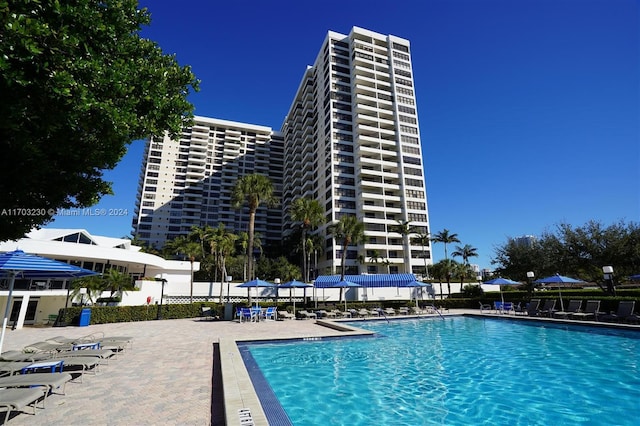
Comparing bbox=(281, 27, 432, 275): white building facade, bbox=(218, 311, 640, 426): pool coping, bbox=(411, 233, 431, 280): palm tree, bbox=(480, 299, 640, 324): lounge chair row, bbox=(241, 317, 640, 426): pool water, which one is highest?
bbox=(281, 27, 432, 275): white building facade

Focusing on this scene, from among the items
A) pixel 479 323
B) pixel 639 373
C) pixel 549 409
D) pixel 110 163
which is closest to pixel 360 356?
pixel 549 409

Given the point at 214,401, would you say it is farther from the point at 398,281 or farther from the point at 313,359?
the point at 398,281

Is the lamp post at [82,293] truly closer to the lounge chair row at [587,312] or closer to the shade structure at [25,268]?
the shade structure at [25,268]

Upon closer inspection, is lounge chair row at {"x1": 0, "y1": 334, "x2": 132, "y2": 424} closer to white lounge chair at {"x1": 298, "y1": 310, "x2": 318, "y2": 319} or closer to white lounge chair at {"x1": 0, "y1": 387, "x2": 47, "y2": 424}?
white lounge chair at {"x1": 0, "y1": 387, "x2": 47, "y2": 424}

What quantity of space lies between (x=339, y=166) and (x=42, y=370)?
5847cm

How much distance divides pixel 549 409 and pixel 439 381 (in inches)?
111

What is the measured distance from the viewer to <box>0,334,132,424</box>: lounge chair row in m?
5.69

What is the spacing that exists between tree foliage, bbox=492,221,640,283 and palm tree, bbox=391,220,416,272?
18051 mm

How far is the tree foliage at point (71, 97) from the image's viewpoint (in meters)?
4.44

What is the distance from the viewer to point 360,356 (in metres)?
12.6

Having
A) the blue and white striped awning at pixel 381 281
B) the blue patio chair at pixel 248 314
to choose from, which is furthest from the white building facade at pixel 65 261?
the blue and white striped awning at pixel 381 281

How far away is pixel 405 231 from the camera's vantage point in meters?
57.2

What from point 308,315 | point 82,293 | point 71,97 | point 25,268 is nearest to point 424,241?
point 308,315

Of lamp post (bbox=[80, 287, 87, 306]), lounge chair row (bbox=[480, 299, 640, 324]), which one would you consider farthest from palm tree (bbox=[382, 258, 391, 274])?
lamp post (bbox=[80, 287, 87, 306])
